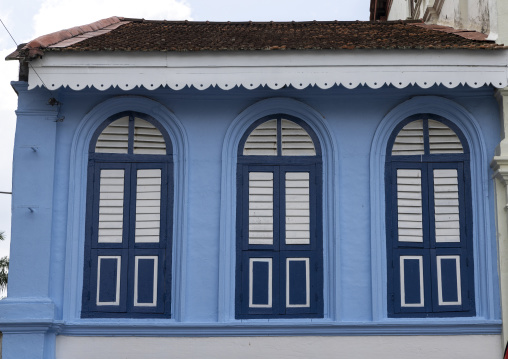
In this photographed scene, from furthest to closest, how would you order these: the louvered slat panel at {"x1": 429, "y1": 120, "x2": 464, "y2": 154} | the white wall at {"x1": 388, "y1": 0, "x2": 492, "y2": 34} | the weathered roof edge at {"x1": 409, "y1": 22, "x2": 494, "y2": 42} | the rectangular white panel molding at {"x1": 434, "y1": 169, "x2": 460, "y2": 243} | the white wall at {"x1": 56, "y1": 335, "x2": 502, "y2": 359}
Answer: the white wall at {"x1": 388, "y1": 0, "x2": 492, "y2": 34}, the weathered roof edge at {"x1": 409, "y1": 22, "x2": 494, "y2": 42}, the louvered slat panel at {"x1": 429, "y1": 120, "x2": 464, "y2": 154}, the rectangular white panel molding at {"x1": 434, "y1": 169, "x2": 460, "y2": 243}, the white wall at {"x1": 56, "y1": 335, "x2": 502, "y2": 359}

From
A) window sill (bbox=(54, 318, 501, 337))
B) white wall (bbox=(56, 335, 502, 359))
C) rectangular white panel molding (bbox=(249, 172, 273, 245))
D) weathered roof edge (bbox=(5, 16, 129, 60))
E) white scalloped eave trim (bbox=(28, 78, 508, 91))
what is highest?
weathered roof edge (bbox=(5, 16, 129, 60))

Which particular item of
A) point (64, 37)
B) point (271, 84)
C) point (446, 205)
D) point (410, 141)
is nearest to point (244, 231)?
point (271, 84)

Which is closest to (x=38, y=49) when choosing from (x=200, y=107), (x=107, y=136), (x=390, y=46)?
(x=107, y=136)

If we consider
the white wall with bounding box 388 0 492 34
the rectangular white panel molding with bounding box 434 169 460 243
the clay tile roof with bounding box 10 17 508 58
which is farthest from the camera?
the white wall with bounding box 388 0 492 34

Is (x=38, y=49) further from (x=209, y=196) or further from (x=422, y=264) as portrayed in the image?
(x=422, y=264)

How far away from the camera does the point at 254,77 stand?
29.3 feet

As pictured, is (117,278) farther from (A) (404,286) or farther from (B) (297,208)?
(A) (404,286)

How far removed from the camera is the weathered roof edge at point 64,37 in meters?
8.85

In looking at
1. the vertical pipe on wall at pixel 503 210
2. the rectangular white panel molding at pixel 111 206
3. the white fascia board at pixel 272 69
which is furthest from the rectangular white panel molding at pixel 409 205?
the rectangular white panel molding at pixel 111 206

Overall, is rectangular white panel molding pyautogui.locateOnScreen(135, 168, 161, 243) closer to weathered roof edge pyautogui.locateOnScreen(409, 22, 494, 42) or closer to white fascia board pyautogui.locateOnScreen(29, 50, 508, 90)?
white fascia board pyautogui.locateOnScreen(29, 50, 508, 90)

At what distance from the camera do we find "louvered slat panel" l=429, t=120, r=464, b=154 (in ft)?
30.7

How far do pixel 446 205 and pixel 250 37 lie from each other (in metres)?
3.14

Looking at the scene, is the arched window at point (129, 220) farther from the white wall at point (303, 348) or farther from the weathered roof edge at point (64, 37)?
the weathered roof edge at point (64, 37)

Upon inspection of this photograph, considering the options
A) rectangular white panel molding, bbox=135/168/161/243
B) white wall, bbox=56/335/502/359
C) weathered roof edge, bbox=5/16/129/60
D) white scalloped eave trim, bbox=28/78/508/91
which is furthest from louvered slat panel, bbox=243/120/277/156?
weathered roof edge, bbox=5/16/129/60
